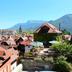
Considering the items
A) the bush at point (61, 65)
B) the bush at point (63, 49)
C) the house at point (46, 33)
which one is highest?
the house at point (46, 33)

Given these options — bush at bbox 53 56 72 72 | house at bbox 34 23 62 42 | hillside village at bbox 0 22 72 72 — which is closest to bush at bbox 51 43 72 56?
hillside village at bbox 0 22 72 72

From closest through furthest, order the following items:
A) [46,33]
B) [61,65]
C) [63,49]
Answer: [61,65] < [63,49] < [46,33]

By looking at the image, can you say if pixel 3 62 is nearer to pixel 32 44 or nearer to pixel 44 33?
pixel 32 44

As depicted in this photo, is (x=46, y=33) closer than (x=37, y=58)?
No

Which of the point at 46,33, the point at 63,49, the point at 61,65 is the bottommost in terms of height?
the point at 61,65

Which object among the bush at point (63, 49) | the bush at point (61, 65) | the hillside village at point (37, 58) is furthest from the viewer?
the bush at point (63, 49)

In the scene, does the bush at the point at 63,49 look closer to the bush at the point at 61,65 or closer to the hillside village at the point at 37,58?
the hillside village at the point at 37,58

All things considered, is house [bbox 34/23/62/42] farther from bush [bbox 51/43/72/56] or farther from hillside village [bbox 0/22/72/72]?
bush [bbox 51/43/72/56]

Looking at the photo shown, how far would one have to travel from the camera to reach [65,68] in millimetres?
49406

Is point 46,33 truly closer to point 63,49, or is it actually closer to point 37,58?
point 63,49

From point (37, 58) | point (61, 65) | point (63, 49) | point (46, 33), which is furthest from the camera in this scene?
point (46, 33)

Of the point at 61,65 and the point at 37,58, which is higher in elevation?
the point at 37,58

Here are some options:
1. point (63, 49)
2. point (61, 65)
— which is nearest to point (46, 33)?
point (63, 49)

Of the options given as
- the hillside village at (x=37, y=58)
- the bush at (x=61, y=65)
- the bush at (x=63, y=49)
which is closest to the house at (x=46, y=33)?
the hillside village at (x=37, y=58)
